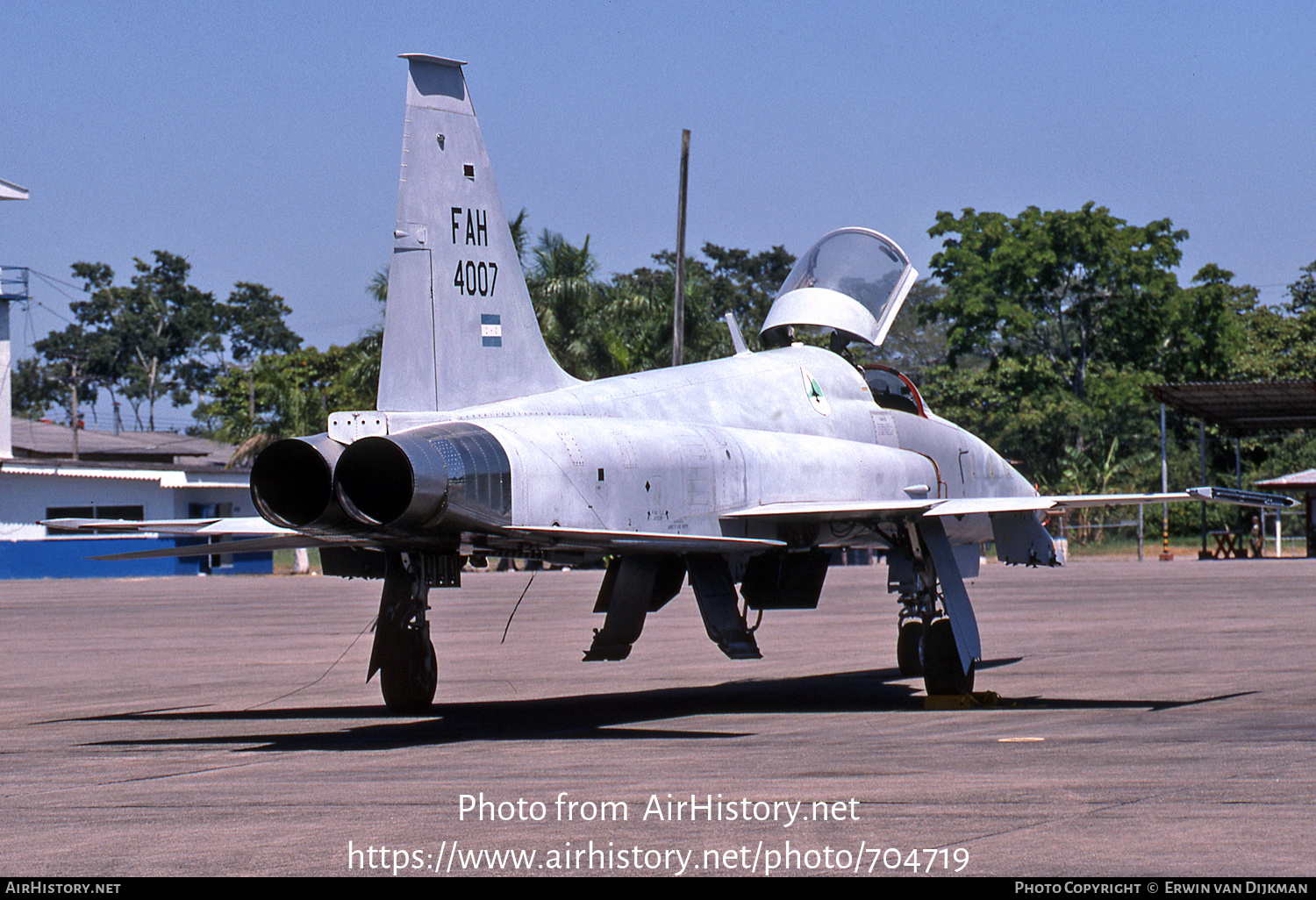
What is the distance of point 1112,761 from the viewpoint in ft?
31.8

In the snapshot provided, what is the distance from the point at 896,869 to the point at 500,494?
5.27 meters

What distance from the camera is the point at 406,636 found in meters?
13.1

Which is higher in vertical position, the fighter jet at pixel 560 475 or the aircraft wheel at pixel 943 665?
the fighter jet at pixel 560 475

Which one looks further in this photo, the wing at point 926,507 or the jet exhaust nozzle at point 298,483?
the wing at point 926,507

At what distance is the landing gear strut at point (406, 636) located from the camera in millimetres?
12852

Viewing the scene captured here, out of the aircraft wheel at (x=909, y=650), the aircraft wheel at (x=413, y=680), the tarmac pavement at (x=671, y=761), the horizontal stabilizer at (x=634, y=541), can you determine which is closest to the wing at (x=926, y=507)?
the horizontal stabilizer at (x=634, y=541)

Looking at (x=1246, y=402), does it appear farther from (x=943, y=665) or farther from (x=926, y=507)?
(x=926, y=507)

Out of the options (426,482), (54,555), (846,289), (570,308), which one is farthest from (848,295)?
(54,555)

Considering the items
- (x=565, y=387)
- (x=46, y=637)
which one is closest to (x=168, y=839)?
(x=565, y=387)

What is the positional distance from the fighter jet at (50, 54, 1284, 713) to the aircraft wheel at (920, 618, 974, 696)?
17mm

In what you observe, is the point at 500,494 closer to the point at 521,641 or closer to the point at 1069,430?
the point at 521,641

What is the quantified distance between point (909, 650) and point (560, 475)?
6513 mm

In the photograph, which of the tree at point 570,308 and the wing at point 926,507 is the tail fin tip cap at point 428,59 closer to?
the wing at point 926,507

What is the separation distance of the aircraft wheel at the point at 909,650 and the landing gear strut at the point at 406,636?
5611mm
